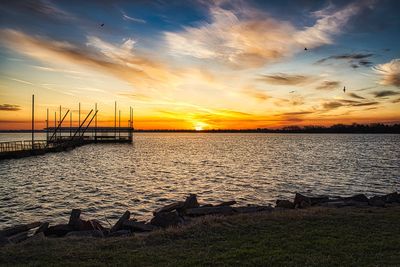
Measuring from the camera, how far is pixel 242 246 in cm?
971

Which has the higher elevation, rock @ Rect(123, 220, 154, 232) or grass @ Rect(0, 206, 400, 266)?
grass @ Rect(0, 206, 400, 266)

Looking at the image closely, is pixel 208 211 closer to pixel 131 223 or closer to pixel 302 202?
pixel 131 223

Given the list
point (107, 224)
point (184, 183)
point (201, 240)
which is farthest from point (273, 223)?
point (184, 183)

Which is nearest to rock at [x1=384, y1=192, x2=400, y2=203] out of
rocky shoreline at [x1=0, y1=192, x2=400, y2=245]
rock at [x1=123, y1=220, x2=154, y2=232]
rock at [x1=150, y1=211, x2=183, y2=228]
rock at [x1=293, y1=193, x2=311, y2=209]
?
rocky shoreline at [x1=0, y1=192, x2=400, y2=245]

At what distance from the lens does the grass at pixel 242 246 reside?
8562 mm

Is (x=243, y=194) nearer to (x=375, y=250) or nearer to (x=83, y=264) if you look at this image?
(x=375, y=250)

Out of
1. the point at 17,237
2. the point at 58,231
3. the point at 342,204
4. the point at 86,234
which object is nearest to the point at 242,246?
the point at 86,234

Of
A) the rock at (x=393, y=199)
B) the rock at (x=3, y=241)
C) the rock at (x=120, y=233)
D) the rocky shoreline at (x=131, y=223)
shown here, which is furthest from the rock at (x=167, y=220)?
the rock at (x=393, y=199)

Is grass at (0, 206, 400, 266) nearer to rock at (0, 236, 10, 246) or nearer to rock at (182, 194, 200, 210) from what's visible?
rock at (0, 236, 10, 246)

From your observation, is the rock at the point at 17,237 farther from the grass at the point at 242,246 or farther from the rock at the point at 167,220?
the rock at the point at 167,220

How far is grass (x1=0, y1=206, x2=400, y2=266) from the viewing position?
856cm

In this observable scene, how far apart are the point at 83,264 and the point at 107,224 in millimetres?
9344

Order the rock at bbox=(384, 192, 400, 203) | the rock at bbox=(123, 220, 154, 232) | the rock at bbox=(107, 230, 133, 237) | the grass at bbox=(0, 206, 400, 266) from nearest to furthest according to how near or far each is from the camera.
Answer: the grass at bbox=(0, 206, 400, 266) < the rock at bbox=(107, 230, 133, 237) < the rock at bbox=(123, 220, 154, 232) < the rock at bbox=(384, 192, 400, 203)

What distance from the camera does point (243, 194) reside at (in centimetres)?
2656
